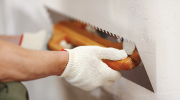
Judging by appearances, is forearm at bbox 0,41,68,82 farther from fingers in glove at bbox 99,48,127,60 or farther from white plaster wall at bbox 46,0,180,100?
white plaster wall at bbox 46,0,180,100

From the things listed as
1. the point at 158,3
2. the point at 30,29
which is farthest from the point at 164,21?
the point at 30,29

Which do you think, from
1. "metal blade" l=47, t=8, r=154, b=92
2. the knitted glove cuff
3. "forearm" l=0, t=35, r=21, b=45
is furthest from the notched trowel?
"forearm" l=0, t=35, r=21, b=45

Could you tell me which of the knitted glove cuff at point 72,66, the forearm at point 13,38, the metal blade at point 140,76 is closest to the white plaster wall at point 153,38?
the metal blade at point 140,76

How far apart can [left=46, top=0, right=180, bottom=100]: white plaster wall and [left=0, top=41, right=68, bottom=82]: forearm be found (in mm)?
219

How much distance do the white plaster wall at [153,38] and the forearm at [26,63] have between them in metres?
0.22

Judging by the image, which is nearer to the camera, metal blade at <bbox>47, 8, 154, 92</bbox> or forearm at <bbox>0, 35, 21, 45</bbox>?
metal blade at <bbox>47, 8, 154, 92</bbox>

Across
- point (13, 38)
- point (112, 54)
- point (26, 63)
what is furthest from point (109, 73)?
point (13, 38)

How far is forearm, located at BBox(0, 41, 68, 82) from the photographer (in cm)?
40

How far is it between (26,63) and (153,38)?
0.32m

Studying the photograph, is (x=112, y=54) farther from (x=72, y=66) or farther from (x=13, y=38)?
(x=13, y=38)

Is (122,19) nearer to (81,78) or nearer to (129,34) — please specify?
(129,34)

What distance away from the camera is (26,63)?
1.38 ft

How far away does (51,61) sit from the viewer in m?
0.46

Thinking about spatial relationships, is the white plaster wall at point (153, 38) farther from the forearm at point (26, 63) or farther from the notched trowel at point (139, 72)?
the forearm at point (26, 63)
